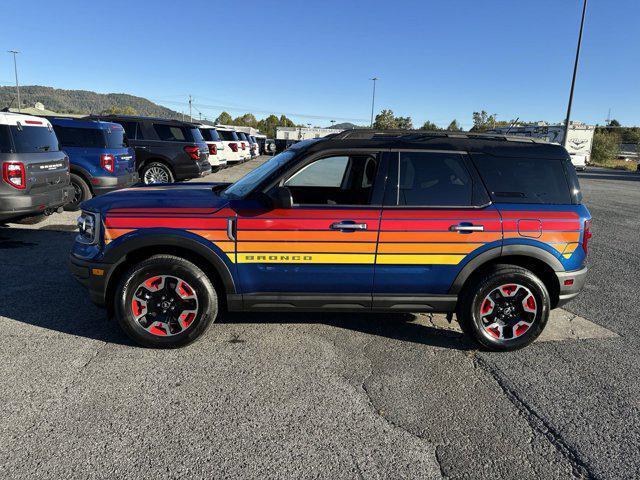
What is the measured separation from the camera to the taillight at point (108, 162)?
29.0 ft

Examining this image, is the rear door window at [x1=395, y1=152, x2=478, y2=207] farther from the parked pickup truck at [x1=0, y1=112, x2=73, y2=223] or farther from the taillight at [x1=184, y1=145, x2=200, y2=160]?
the taillight at [x1=184, y1=145, x2=200, y2=160]

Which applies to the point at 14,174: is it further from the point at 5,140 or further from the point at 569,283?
the point at 569,283

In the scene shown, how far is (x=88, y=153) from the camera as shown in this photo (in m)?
8.82

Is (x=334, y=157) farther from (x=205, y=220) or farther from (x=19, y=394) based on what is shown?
(x=19, y=394)

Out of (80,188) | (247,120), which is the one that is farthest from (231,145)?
(247,120)

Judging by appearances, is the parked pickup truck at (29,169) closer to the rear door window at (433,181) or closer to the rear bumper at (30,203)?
the rear bumper at (30,203)

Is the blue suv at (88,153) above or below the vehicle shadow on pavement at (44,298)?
above

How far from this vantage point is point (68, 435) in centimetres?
256

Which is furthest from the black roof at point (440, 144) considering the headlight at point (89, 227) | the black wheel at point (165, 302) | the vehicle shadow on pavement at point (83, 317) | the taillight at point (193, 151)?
the taillight at point (193, 151)

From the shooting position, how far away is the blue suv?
879cm

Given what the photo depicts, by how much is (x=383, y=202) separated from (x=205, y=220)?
1412 mm

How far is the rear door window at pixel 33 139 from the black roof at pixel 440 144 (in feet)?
15.7

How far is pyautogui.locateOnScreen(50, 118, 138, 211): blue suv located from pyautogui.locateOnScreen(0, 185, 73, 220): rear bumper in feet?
6.16

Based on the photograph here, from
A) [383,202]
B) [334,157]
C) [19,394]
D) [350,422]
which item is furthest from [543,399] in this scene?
[19,394]
